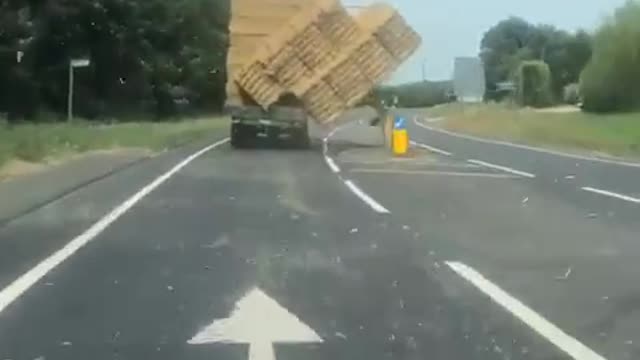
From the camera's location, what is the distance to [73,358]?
7723mm

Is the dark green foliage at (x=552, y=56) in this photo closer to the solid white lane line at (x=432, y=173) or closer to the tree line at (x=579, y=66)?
the tree line at (x=579, y=66)

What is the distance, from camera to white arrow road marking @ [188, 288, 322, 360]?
8328 millimetres

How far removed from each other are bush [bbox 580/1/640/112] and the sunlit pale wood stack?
5779 centimetres

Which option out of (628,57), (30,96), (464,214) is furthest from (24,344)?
(628,57)

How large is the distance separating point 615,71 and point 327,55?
209 ft

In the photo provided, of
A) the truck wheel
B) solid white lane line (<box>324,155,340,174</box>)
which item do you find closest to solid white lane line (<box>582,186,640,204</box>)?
solid white lane line (<box>324,155,340,174</box>)

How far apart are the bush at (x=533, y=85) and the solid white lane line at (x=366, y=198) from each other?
325ft

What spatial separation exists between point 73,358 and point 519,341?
297cm

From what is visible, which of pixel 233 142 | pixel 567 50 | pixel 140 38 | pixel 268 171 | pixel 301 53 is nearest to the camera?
Answer: pixel 268 171

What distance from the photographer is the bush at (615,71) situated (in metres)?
93.6

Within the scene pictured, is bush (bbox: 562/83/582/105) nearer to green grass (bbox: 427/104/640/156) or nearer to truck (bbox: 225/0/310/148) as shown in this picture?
green grass (bbox: 427/104/640/156)

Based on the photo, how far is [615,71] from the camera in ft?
314

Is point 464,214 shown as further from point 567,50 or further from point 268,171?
point 567,50

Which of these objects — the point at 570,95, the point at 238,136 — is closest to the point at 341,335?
the point at 238,136
